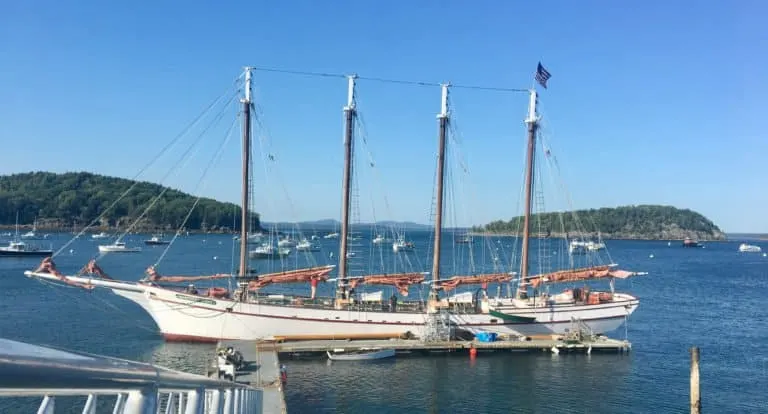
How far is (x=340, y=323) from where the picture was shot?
4019cm

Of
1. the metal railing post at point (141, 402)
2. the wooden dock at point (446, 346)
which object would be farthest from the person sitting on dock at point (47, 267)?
the metal railing post at point (141, 402)

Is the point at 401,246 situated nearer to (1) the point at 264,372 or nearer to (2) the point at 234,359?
(1) the point at 264,372

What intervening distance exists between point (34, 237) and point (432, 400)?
168 m

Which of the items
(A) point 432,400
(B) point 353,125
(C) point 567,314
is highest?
(B) point 353,125

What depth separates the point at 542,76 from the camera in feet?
155

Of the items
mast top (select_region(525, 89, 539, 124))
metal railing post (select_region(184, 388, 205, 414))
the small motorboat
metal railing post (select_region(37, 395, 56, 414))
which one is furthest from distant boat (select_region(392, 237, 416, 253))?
metal railing post (select_region(37, 395, 56, 414))

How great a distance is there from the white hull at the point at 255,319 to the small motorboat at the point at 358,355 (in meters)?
3.35

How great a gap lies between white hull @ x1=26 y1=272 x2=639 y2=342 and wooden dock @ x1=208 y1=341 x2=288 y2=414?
180 centimetres

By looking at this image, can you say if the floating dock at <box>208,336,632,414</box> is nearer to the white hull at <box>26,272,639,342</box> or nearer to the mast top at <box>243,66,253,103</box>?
the white hull at <box>26,272,639,342</box>

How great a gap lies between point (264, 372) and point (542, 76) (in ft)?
102

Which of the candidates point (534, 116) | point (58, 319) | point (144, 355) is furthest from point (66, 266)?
point (534, 116)

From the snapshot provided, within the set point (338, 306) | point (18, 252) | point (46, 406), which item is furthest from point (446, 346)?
point (18, 252)

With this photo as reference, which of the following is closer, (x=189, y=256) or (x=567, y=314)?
(x=567, y=314)

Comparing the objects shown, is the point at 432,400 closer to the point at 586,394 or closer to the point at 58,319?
the point at 586,394
